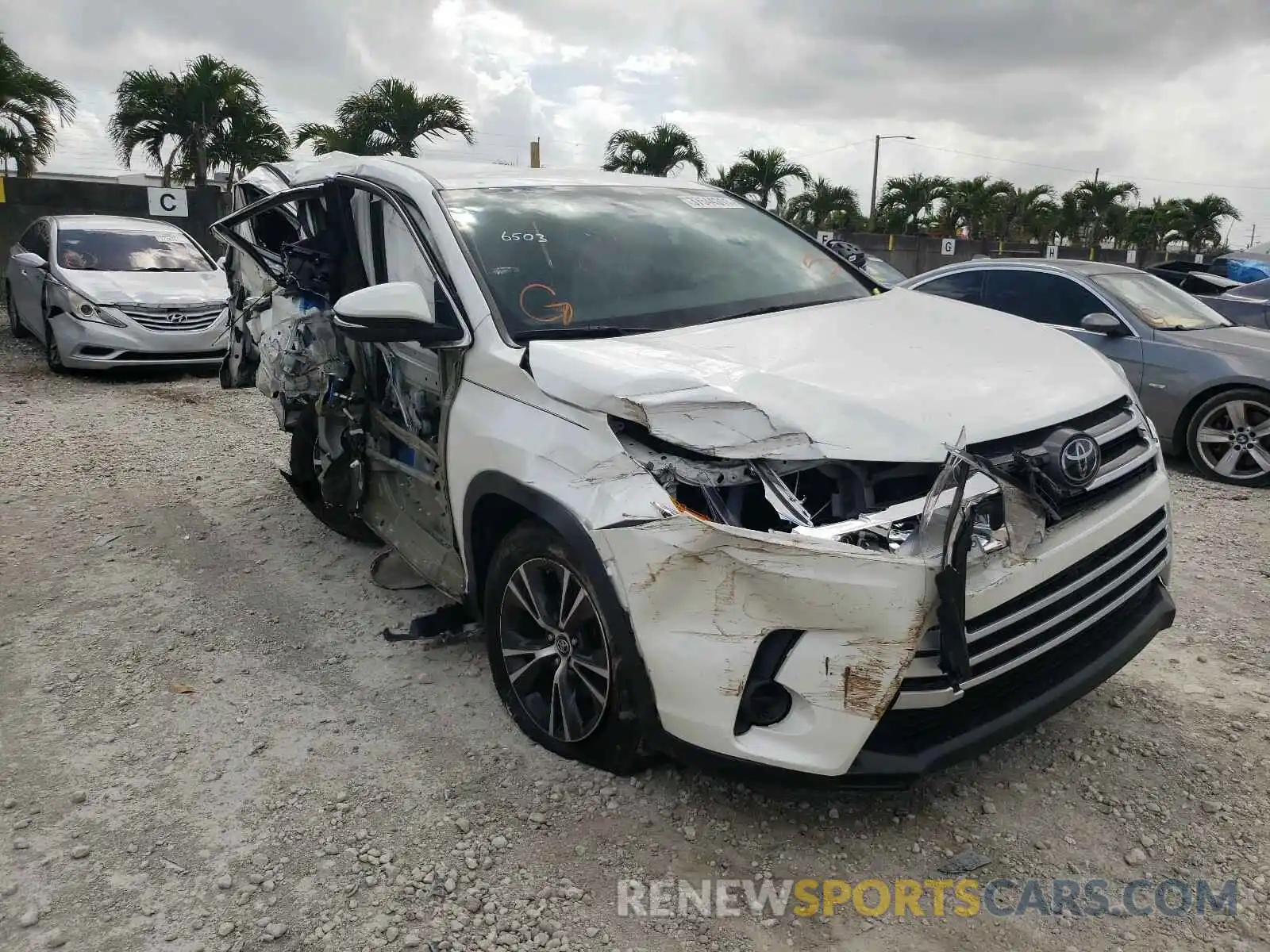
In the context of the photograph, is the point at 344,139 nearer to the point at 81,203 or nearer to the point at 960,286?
the point at 81,203

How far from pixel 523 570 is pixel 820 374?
109 centimetres

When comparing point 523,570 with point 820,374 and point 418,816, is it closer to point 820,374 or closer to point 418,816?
point 418,816

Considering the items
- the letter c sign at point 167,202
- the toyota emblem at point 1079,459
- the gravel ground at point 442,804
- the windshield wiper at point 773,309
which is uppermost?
the letter c sign at point 167,202

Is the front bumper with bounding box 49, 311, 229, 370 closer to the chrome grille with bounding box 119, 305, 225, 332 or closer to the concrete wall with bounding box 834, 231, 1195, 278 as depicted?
the chrome grille with bounding box 119, 305, 225, 332

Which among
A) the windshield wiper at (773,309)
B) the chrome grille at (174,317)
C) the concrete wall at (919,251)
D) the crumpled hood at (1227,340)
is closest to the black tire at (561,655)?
the windshield wiper at (773,309)

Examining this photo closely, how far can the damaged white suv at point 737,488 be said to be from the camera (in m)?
2.29

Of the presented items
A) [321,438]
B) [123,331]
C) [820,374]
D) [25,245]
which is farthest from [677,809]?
[25,245]

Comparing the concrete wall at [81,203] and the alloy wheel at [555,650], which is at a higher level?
the concrete wall at [81,203]

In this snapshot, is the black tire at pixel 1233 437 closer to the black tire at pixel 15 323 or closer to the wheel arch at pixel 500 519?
the wheel arch at pixel 500 519

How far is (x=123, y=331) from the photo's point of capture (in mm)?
9188

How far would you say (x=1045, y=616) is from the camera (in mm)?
2533

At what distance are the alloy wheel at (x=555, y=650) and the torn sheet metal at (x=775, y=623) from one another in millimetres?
288

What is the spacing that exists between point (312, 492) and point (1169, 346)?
5846 mm

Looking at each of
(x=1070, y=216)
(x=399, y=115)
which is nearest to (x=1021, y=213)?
(x=1070, y=216)
